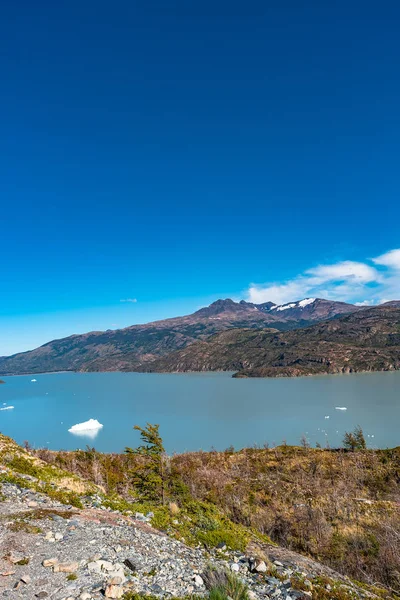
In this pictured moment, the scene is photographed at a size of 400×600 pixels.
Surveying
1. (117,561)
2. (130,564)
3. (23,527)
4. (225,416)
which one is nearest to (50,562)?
(117,561)

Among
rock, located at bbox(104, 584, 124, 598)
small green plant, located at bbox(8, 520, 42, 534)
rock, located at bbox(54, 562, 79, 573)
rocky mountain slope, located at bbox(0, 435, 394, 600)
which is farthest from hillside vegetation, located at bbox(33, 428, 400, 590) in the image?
rock, located at bbox(104, 584, 124, 598)

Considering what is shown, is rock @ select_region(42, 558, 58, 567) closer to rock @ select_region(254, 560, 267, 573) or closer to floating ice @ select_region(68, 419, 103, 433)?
rock @ select_region(254, 560, 267, 573)

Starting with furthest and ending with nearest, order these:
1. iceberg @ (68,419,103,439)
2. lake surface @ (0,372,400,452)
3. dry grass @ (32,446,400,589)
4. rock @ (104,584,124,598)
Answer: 1. iceberg @ (68,419,103,439)
2. lake surface @ (0,372,400,452)
3. dry grass @ (32,446,400,589)
4. rock @ (104,584,124,598)

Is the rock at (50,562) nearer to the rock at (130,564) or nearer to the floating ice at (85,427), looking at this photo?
the rock at (130,564)

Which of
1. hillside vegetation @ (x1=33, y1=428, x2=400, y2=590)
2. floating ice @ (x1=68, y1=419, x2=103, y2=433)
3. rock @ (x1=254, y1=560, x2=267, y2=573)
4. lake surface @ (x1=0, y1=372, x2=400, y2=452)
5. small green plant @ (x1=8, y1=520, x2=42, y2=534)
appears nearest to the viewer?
small green plant @ (x1=8, y1=520, x2=42, y2=534)

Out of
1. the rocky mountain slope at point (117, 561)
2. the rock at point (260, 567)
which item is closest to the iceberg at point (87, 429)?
the rocky mountain slope at point (117, 561)

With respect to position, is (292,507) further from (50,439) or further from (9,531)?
(50,439)

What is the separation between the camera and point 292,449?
46.9 meters

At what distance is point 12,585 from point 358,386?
189 m

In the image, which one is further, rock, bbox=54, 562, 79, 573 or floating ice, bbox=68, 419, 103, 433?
floating ice, bbox=68, 419, 103, 433

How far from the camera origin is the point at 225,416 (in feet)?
398

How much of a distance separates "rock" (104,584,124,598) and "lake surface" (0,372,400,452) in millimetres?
81468

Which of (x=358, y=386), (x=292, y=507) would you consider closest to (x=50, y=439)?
(x=292, y=507)

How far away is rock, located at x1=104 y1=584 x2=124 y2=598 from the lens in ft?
20.1
